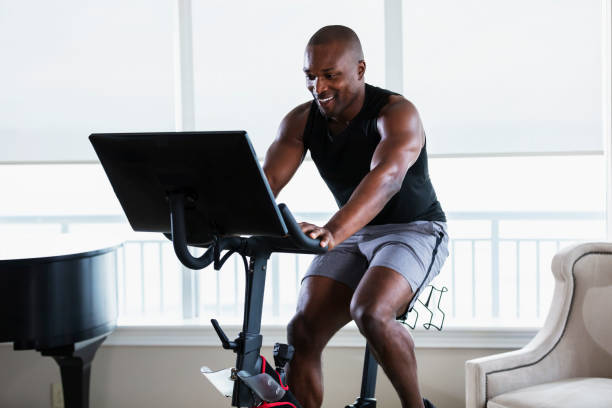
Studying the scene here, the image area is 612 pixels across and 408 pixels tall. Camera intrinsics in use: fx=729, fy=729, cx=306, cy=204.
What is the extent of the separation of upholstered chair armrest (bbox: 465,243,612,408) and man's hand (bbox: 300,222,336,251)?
113cm

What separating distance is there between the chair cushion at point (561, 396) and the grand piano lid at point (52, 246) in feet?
5.24

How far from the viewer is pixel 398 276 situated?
7.26 feet

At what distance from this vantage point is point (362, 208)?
1.87m

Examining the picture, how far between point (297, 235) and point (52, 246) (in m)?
1.75

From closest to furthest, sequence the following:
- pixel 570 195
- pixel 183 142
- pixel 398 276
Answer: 1. pixel 183 142
2. pixel 398 276
3. pixel 570 195

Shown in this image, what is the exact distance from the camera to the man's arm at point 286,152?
2.45 meters

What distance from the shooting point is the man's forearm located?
68.9 inches

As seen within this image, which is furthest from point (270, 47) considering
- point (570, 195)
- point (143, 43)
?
point (570, 195)

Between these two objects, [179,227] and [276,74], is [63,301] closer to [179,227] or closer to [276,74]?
[179,227]

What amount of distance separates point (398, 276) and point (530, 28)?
1770 mm

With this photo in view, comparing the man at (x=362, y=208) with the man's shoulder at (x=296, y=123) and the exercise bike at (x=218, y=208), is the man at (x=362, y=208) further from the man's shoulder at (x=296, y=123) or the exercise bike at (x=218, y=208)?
the exercise bike at (x=218, y=208)

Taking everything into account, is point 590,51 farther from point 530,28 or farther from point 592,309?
point 592,309

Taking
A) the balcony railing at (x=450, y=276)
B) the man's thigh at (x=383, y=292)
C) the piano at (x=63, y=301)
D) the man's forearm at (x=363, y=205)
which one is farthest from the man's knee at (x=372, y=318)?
the balcony railing at (x=450, y=276)

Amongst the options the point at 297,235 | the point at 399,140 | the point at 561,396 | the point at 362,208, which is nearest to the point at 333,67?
the point at 399,140
